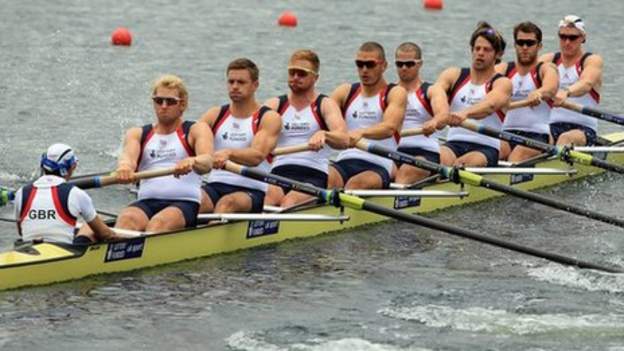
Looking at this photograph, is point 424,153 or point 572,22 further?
point 572,22

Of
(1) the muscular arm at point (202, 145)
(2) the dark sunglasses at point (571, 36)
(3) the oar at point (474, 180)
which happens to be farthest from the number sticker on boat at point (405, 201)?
(2) the dark sunglasses at point (571, 36)

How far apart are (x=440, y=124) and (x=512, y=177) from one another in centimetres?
140

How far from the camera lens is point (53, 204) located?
11547mm

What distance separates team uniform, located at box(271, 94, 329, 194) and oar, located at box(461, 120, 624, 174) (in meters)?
1.75

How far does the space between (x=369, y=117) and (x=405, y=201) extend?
0.82 meters

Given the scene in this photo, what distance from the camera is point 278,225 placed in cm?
1341

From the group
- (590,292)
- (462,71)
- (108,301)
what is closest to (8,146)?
(462,71)

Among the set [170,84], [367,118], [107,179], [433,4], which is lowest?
[107,179]

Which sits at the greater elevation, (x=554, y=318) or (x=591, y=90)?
(x=591, y=90)

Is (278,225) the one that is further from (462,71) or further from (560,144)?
(560,144)

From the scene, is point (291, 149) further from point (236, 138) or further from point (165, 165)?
point (165, 165)

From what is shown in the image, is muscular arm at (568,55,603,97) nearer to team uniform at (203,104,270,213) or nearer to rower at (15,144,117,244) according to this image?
team uniform at (203,104,270,213)

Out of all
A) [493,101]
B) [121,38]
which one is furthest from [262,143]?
[121,38]

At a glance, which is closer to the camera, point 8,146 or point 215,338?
point 215,338
